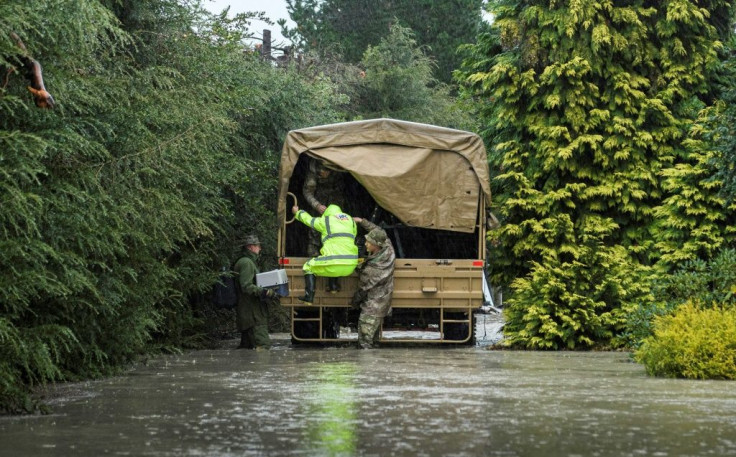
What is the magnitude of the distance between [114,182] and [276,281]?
6051 mm

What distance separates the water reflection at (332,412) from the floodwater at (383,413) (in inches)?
0.5

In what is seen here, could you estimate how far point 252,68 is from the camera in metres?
23.1

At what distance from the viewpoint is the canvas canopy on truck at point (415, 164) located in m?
20.1

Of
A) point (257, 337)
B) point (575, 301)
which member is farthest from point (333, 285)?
point (575, 301)

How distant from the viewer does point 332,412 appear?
35.0 feet

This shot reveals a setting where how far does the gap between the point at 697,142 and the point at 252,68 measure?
7.73 m

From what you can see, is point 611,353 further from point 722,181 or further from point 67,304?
point 67,304

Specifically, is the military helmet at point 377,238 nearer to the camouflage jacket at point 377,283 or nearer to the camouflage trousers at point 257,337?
the camouflage jacket at point 377,283

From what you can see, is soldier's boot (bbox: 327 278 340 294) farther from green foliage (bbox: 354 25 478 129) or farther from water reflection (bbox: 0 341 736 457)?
green foliage (bbox: 354 25 478 129)

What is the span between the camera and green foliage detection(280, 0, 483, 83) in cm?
6066

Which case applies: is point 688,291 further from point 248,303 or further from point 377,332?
point 248,303

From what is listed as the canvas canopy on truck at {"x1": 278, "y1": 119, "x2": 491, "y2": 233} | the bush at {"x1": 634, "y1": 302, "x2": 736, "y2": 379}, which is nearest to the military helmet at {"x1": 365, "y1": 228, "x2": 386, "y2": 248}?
the canvas canopy on truck at {"x1": 278, "y1": 119, "x2": 491, "y2": 233}

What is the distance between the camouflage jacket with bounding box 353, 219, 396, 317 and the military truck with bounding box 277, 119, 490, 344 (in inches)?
11.4

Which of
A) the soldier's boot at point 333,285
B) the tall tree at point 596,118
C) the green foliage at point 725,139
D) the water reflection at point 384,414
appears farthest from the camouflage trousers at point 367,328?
the green foliage at point 725,139
